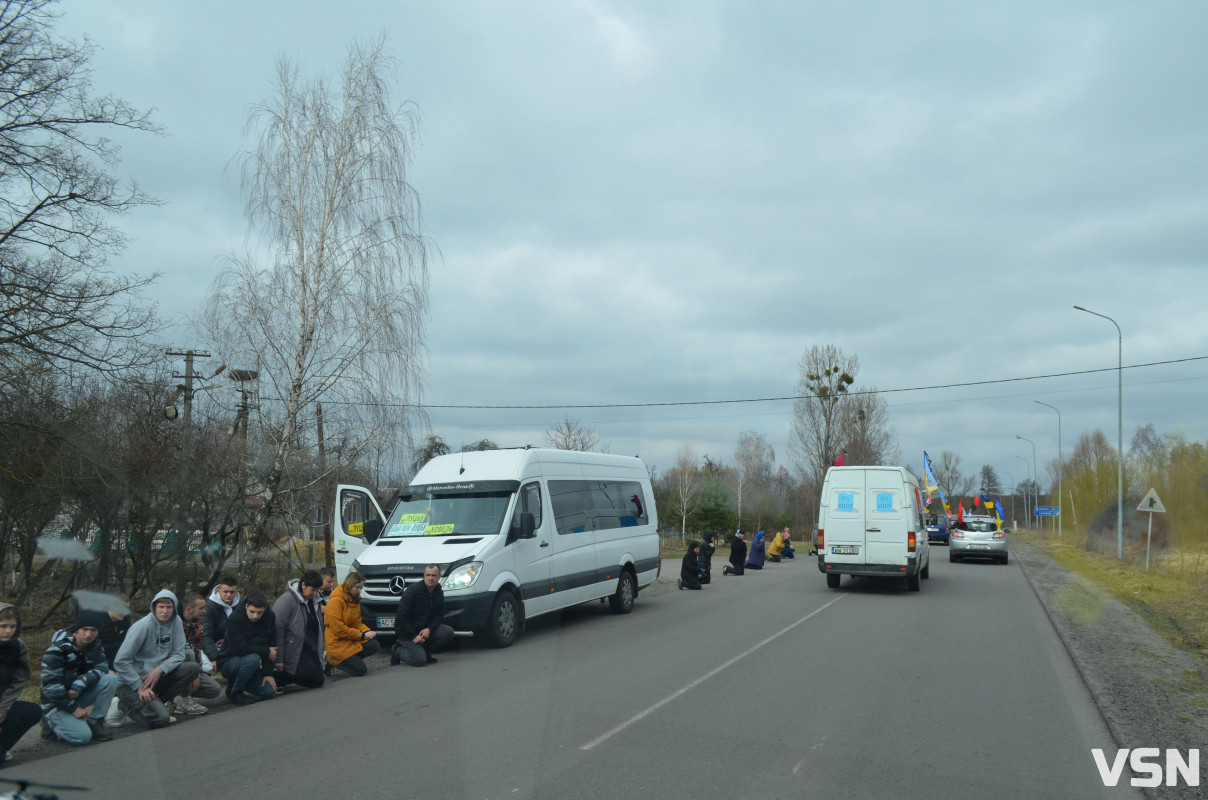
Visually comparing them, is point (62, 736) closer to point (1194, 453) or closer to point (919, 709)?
point (919, 709)

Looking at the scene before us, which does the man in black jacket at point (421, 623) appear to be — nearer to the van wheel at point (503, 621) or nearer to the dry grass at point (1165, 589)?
the van wheel at point (503, 621)

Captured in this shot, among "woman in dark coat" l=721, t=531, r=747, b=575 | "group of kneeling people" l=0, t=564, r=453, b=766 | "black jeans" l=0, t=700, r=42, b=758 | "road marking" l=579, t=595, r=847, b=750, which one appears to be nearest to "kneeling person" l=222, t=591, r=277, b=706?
"group of kneeling people" l=0, t=564, r=453, b=766

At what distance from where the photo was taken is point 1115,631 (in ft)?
45.9

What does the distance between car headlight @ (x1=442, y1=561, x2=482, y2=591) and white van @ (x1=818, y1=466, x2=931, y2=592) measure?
10117mm

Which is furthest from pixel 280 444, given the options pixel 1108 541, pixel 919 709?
pixel 1108 541

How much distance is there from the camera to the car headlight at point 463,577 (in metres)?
11.7

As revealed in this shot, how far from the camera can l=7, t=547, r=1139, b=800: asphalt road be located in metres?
5.95

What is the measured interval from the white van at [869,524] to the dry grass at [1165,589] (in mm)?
4447

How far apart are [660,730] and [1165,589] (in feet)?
63.9

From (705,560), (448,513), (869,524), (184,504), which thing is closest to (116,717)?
(448,513)

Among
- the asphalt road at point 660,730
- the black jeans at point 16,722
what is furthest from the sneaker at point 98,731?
the black jeans at point 16,722

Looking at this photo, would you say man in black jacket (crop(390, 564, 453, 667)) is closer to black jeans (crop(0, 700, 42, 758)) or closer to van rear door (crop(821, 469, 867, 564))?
black jeans (crop(0, 700, 42, 758))

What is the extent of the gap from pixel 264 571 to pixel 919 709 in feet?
53.4

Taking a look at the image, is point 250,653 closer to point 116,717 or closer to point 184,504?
point 116,717
